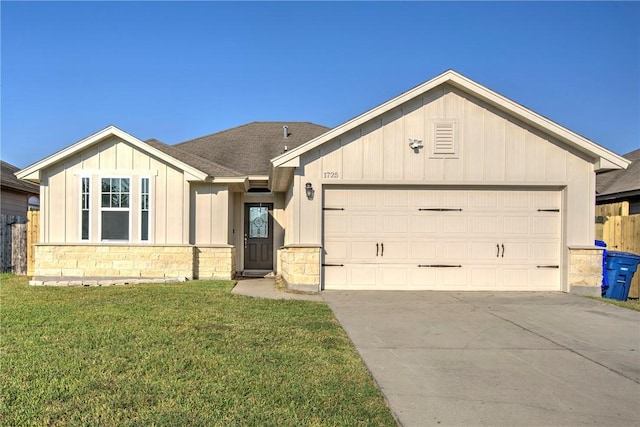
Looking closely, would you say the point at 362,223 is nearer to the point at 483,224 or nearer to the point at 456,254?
the point at 456,254

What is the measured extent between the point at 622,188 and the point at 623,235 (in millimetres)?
3405

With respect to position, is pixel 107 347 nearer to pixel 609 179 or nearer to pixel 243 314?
pixel 243 314

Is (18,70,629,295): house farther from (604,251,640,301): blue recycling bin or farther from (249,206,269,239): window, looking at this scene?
(249,206,269,239): window

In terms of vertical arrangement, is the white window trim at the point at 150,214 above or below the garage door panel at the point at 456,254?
above

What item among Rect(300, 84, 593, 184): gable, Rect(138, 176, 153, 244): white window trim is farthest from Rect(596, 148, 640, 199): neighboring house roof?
Rect(138, 176, 153, 244): white window trim

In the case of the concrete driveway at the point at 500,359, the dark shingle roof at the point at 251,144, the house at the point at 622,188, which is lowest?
the concrete driveway at the point at 500,359

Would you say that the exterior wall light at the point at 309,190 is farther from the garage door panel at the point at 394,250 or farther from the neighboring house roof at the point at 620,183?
the neighboring house roof at the point at 620,183

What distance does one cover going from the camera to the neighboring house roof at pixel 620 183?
12.9m

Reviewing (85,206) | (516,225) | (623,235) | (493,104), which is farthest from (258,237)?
(623,235)

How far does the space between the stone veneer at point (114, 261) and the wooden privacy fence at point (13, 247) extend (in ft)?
6.85

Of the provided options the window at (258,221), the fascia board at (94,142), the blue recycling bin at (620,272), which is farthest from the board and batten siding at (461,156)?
the window at (258,221)

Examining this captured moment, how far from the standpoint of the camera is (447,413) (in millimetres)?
3439

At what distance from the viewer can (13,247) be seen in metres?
12.8

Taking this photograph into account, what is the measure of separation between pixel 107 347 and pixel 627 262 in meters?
10.5
